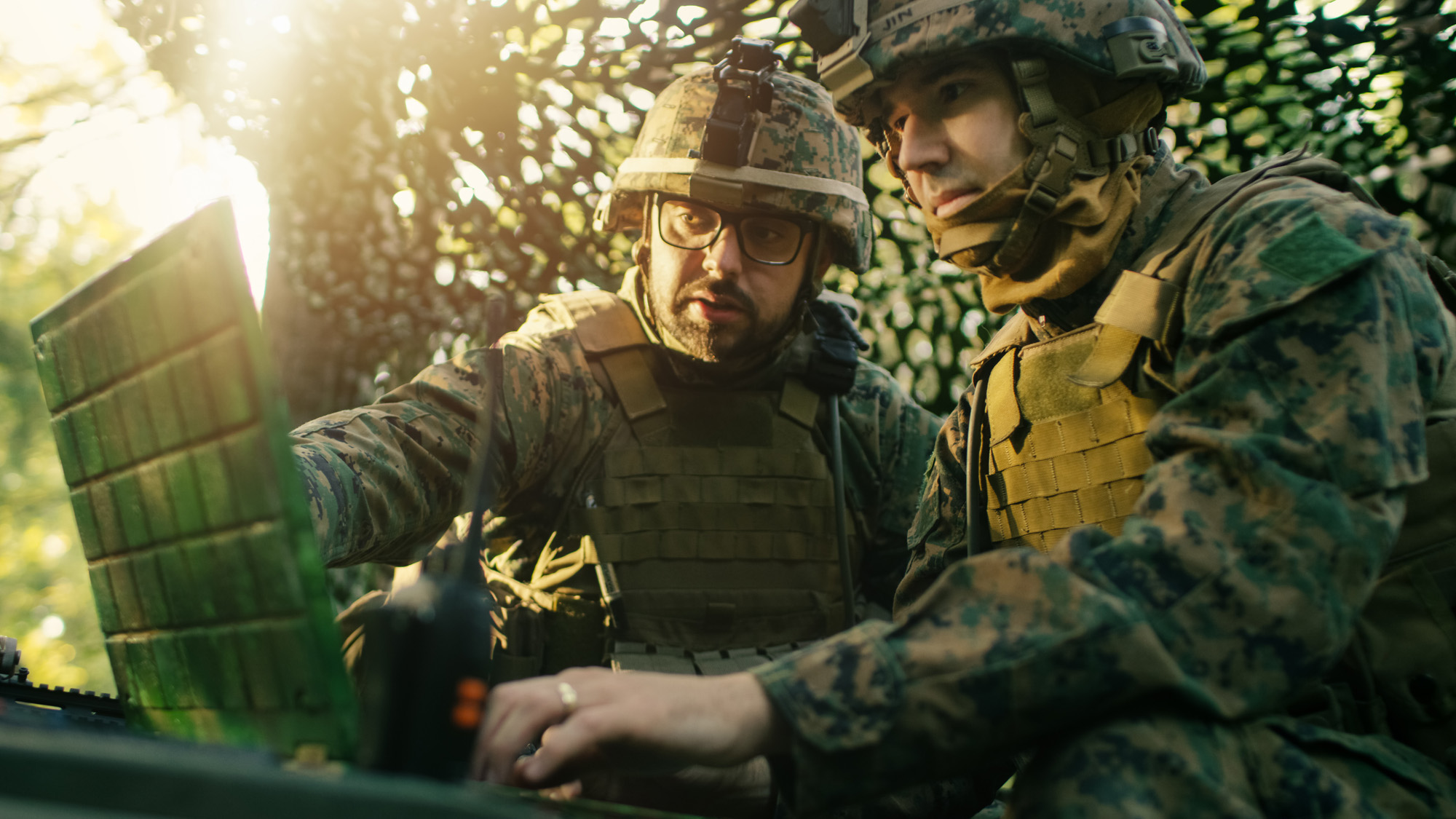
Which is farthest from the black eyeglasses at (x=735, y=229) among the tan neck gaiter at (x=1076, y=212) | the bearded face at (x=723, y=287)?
the tan neck gaiter at (x=1076, y=212)

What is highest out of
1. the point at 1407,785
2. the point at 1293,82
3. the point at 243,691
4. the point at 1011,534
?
the point at 1293,82

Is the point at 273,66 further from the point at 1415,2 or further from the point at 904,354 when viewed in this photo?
the point at 1415,2

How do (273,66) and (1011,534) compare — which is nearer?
(1011,534)

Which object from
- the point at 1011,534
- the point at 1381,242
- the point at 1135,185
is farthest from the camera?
the point at 1011,534

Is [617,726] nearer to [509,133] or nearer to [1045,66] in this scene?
[1045,66]

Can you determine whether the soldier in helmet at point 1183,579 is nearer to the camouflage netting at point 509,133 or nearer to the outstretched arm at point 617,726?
the outstretched arm at point 617,726

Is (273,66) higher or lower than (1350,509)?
higher

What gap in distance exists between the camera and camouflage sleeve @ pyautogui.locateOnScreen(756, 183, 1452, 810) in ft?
4.09

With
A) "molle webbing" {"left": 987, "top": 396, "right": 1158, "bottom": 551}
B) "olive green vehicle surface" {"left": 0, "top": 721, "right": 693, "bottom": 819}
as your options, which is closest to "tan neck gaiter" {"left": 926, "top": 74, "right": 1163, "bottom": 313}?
"molle webbing" {"left": 987, "top": 396, "right": 1158, "bottom": 551}

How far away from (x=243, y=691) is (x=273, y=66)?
331cm

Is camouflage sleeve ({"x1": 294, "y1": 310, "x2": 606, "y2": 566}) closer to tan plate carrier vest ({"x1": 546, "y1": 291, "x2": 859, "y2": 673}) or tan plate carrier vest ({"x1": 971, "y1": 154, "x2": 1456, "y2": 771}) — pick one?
tan plate carrier vest ({"x1": 546, "y1": 291, "x2": 859, "y2": 673})

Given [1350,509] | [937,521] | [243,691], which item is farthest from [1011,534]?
[243,691]

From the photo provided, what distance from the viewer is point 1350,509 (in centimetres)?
131

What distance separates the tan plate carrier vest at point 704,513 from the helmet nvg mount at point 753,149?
49 centimetres
